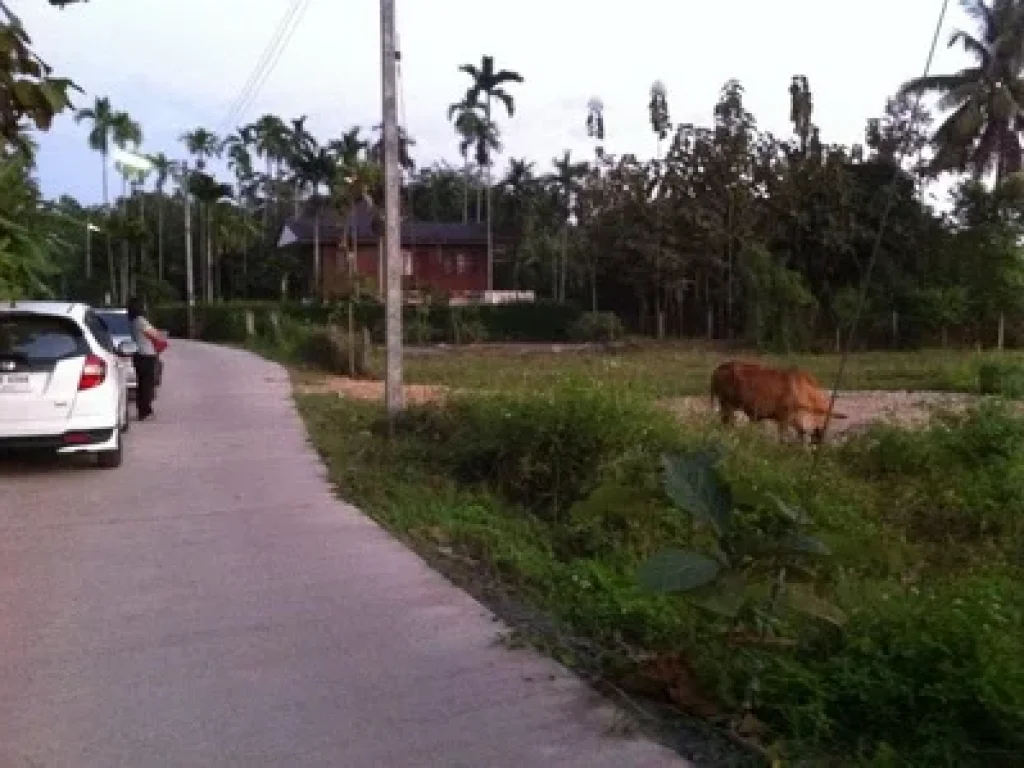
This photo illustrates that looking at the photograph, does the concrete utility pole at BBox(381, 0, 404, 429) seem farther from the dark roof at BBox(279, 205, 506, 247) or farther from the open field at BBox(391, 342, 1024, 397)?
the dark roof at BBox(279, 205, 506, 247)

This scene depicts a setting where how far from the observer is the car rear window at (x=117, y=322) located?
1838 centimetres

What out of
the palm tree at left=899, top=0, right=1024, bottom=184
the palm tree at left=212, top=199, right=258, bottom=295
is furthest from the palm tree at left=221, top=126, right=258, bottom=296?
the palm tree at left=899, top=0, right=1024, bottom=184

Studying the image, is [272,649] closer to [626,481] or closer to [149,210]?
[626,481]

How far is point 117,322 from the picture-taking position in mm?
19156

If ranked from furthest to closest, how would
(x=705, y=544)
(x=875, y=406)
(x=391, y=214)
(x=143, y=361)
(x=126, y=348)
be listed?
(x=875, y=406) < (x=143, y=361) < (x=391, y=214) < (x=126, y=348) < (x=705, y=544)

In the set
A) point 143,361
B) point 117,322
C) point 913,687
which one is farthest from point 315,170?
point 913,687

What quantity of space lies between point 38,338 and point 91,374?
0.59 meters

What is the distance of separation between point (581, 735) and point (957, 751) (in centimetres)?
132

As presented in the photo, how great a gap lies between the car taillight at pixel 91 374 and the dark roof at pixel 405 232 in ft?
184

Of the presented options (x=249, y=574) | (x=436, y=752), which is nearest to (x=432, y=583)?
(x=249, y=574)

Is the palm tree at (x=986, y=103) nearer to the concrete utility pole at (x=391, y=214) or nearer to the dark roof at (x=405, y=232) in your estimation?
the dark roof at (x=405, y=232)

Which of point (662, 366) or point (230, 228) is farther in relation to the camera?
point (230, 228)

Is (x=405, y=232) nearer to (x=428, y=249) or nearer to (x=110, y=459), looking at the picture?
(x=428, y=249)

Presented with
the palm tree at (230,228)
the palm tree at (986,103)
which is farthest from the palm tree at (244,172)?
the palm tree at (986,103)
